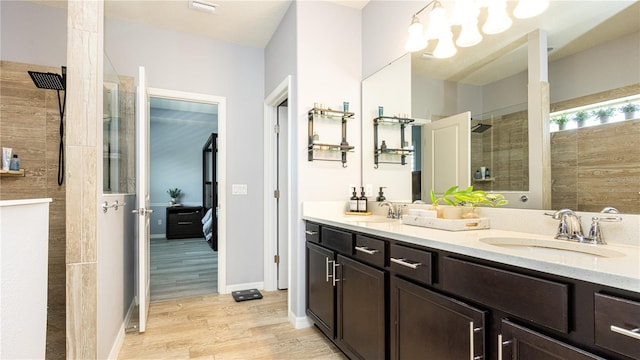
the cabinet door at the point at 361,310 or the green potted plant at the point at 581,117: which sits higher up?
the green potted plant at the point at 581,117

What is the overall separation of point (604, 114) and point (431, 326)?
3.50 ft

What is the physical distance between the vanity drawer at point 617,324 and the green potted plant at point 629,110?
2.60 ft

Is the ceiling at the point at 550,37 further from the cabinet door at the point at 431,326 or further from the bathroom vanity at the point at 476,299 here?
the cabinet door at the point at 431,326

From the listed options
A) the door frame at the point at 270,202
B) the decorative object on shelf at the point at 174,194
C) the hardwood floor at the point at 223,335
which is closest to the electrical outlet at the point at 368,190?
the door frame at the point at 270,202

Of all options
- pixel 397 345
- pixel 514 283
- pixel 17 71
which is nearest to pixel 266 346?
pixel 397 345

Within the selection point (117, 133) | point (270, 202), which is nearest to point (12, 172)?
point (117, 133)

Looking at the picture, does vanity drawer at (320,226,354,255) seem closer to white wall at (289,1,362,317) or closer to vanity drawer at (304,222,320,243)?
vanity drawer at (304,222,320,243)

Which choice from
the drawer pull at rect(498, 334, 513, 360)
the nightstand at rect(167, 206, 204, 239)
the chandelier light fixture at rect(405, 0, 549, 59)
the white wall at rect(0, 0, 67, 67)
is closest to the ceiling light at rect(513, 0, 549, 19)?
the chandelier light fixture at rect(405, 0, 549, 59)

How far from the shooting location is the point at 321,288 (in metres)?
2.22

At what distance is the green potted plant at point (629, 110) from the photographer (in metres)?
1.12

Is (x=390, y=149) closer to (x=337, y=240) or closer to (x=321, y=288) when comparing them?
(x=337, y=240)

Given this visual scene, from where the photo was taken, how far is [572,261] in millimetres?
834

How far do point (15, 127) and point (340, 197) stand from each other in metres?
2.78

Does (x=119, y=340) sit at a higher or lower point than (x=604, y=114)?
lower
